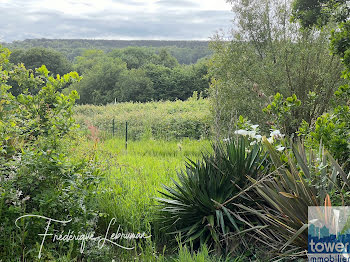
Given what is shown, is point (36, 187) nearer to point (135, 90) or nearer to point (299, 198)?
point (299, 198)

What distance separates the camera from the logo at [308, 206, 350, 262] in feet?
9.80

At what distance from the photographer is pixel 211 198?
3.98 metres

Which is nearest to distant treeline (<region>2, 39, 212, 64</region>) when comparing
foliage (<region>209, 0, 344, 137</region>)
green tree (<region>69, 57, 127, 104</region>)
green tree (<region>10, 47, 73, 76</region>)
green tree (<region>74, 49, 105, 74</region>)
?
green tree (<region>74, 49, 105, 74</region>)

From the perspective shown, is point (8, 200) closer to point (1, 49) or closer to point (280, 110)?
point (1, 49)

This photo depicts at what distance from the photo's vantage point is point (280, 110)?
4570mm

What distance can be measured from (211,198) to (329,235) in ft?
4.26

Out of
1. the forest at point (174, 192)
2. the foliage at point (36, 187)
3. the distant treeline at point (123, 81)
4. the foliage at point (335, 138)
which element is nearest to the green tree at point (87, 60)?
the distant treeline at point (123, 81)

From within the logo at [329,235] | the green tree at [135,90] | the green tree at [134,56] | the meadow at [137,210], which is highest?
the green tree at [134,56]

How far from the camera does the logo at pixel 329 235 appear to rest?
299cm

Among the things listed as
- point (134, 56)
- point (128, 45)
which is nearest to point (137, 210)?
point (134, 56)

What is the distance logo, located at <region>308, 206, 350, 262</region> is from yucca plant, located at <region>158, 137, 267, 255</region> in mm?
867

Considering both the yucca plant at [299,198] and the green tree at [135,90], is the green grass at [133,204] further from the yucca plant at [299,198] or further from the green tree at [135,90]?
the green tree at [135,90]

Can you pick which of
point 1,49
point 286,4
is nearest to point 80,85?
point 286,4

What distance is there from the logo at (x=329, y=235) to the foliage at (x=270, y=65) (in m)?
4.76
